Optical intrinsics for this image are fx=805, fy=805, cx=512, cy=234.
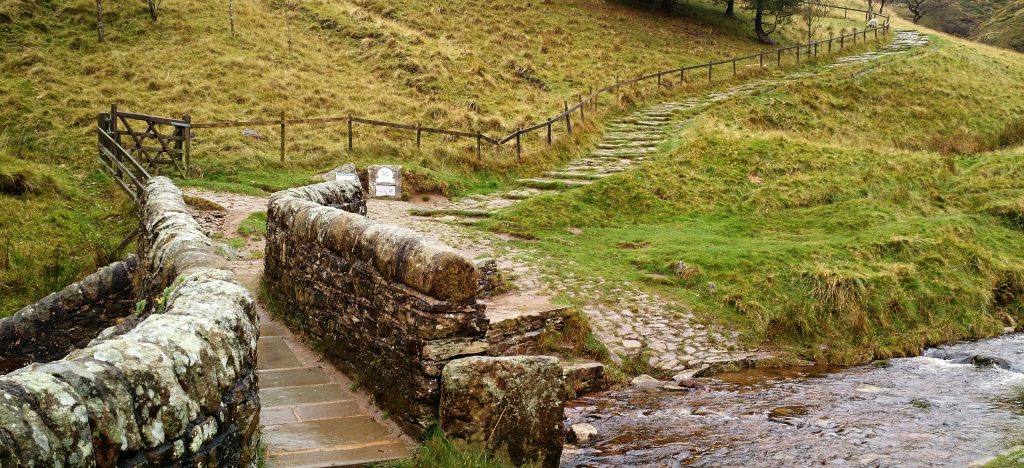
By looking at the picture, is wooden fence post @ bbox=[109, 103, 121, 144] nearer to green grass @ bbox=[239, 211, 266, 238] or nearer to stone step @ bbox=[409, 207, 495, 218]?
green grass @ bbox=[239, 211, 266, 238]

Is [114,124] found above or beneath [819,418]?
above

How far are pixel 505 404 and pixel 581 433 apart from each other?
2.39 meters

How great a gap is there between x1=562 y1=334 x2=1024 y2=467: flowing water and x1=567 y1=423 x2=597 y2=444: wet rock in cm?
9

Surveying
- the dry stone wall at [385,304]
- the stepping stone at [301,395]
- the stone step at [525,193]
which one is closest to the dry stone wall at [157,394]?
the dry stone wall at [385,304]

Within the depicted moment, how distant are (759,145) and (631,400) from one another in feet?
45.1

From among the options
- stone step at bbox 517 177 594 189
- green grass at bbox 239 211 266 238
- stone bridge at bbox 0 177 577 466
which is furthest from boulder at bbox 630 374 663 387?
stone step at bbox 517 177 594 189

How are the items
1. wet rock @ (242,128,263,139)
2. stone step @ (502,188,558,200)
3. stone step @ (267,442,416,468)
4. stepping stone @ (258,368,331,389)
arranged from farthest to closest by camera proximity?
1. wet rock @ (242,128,263,139)
2. stone step @ (502,188,558,200)
3. stepping stone @ (258,368,331,389)
4. stone step @ (267,442,416,468)

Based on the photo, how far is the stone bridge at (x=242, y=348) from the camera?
10.2 ft

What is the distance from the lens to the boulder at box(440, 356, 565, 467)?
6.01 meters

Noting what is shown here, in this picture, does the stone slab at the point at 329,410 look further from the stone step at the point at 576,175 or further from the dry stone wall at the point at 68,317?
the stone step at the point at 576,175

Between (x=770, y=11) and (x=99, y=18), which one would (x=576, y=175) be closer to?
(x=99, y=18)

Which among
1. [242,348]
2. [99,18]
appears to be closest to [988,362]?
[242,348]

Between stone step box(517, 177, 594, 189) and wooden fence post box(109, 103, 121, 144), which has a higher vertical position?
wooden fence post box(109, 103, 121, 144)

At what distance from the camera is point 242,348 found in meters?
4.42
